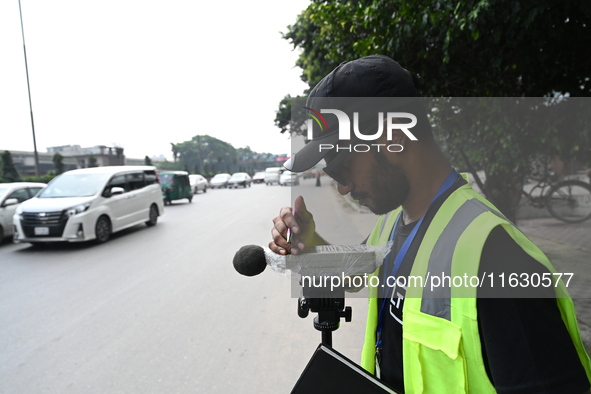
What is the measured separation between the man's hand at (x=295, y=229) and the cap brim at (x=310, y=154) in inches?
3.6

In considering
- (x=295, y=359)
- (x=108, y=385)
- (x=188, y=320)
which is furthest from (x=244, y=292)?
(x=108, y=385)

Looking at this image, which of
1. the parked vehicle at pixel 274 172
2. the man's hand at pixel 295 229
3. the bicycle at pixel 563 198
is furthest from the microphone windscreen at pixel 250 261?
the bicycle at pixel 563 198

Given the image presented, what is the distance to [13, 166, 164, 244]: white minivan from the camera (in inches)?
308

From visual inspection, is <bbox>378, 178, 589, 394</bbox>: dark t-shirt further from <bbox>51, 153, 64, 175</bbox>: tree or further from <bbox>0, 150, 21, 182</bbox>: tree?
<bbox>51, 153, 64, 175</bbox>: tree

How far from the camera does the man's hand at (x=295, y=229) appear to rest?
101 cm

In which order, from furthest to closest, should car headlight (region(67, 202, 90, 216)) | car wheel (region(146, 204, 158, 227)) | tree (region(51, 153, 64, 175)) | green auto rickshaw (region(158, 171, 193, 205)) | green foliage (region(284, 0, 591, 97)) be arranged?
1. tree (region(51, 153, 64, 175))
2. green auto rickshaw (region(158, 171, 193, 205))
3. car wheel (region(146, 204, 158, 227))
4. car headlight (region(67, 202, 90, 216))
5. green foliage (region(284, 0, 591, 97))

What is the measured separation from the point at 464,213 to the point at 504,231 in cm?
10

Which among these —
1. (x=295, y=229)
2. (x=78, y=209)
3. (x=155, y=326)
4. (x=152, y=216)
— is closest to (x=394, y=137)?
(x=295, y=229)

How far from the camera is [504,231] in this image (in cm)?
78

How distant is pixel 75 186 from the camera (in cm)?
891

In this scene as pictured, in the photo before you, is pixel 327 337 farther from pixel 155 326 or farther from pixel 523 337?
pixel 155 326

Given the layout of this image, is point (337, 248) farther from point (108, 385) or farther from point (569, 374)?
point (108, 385)

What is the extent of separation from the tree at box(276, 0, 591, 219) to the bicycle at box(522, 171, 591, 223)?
6.40 ft

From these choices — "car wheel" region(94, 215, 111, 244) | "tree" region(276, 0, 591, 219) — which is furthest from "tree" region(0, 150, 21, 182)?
"tree" region(276, 0, 591, 219)
